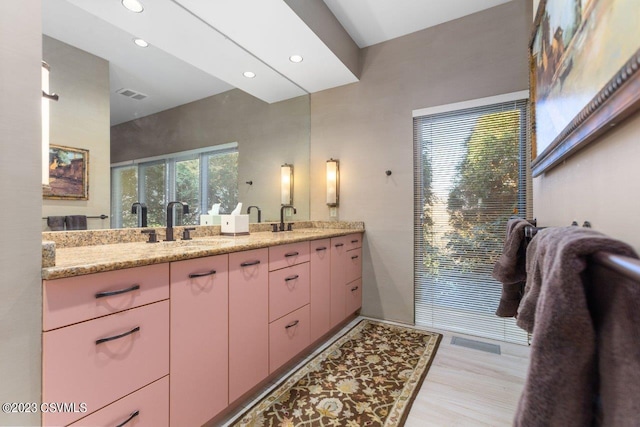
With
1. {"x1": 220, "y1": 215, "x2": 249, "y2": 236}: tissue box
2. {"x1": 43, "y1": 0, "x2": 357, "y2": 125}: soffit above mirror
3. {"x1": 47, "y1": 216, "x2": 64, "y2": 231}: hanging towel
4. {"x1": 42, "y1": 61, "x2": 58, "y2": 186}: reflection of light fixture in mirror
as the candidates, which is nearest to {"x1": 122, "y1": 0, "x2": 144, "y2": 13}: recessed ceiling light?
{"x1": 43, "y1": 0, "x2": 357, "y2": 125}: soffit above mirror

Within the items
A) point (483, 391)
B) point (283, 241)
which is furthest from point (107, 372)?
point (483, 391)

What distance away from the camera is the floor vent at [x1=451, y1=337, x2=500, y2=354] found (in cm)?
224

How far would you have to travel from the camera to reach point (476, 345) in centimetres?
231

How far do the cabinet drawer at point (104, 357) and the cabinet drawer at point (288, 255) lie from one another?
2.30 ft

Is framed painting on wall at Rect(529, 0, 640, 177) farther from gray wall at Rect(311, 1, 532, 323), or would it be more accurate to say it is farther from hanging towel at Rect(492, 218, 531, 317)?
gray wall at Rect(311, 1, 532, 323)

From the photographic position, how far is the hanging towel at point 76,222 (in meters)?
1.38

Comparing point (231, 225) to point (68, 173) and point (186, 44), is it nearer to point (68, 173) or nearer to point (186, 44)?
point (68, 173)

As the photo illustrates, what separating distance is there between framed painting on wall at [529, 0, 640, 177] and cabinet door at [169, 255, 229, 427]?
147 cm

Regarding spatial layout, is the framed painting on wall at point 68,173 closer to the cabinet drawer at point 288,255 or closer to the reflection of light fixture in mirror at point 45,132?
the reflection of light fixture in mirror at point 45,132

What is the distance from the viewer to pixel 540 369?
1.35 feet

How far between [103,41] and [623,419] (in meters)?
2.42

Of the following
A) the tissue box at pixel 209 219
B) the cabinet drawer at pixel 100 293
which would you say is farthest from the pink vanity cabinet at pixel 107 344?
the tissue box at pixel 209 219

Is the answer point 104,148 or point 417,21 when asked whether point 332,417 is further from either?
point 417,21

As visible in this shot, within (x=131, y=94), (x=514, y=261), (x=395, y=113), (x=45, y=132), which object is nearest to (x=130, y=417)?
(x=45, y=132)
